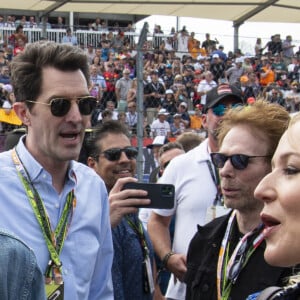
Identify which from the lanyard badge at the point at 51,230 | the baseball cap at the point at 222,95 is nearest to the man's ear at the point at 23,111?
the lanyard badge at the point at 51,230

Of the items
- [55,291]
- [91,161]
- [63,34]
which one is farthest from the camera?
[63,34]

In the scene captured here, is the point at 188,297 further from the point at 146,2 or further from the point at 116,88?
the point at 146,2

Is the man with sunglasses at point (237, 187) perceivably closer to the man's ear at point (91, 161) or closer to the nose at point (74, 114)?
the nose at point (74, 114)

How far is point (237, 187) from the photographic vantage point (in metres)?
3.04

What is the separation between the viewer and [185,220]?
4133mm

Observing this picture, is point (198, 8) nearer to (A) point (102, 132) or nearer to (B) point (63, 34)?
(B) point (63, 34)

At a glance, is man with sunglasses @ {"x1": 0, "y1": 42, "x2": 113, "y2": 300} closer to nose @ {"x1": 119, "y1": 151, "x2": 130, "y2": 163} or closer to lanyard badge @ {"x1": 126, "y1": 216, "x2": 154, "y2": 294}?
lanyard badge @ {"x1": 126, "y1": 216, "x2": 154, "y2": 294}

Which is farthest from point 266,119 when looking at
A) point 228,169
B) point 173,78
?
point 173,78

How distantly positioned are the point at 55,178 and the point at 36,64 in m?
0.47

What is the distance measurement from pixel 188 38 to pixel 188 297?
18.6 m

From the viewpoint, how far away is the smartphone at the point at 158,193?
134 inches

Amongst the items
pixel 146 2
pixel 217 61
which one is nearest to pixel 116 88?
pixel 146 2

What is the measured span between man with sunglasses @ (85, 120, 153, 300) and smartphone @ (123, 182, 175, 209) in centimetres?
4

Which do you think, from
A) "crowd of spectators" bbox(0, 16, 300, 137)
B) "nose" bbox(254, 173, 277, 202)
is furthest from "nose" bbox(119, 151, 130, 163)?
"crowd of spectators" bbox(0, 16, 300, 137)
